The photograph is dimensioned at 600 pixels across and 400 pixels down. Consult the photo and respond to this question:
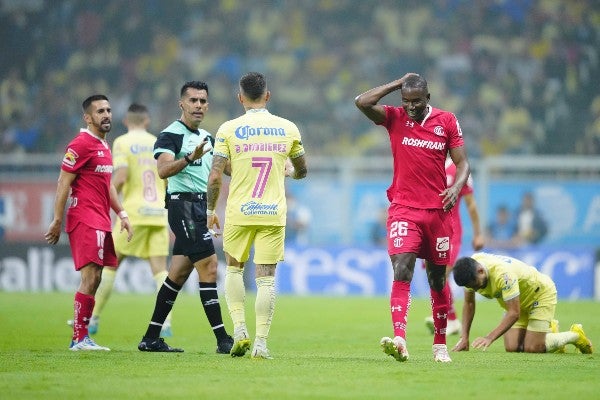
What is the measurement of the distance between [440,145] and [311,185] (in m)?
14.2

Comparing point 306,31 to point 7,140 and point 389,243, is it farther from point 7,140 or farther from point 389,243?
point 389,243

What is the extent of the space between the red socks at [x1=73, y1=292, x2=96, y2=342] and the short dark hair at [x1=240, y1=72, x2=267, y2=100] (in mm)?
2558

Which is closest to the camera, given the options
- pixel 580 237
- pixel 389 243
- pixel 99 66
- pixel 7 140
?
pixel 389 243

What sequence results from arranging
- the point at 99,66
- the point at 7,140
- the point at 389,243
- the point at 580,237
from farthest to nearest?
the point at 99,66, the point at 7,140, the point at 580,237, the point at 389,243

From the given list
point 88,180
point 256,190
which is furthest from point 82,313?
point 256,190

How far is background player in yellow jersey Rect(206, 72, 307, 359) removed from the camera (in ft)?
29.6

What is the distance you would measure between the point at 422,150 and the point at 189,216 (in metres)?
2.30

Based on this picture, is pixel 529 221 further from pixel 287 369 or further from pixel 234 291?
pixel 287 369

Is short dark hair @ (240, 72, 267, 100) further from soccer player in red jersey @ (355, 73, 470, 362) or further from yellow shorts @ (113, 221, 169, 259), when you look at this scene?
yellow shorts @ (113, 221, 169, 259)

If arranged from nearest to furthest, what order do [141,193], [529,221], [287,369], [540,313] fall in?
1. [287,369]
2. [540,313]
3. [141,193]
4. [529,221]

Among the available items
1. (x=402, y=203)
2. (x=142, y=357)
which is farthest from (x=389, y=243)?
(x=142, y=357)

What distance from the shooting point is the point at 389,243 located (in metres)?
9.02

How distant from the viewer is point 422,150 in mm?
9031

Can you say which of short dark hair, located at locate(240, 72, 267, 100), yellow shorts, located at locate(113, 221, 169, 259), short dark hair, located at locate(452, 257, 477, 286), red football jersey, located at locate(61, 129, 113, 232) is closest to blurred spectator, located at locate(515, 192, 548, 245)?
yellow shorts, located at locate(113, 221, 169, 259)
